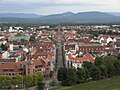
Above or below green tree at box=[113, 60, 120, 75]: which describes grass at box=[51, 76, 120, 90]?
below

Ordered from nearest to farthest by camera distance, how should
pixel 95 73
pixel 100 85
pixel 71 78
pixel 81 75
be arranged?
pixel 100 85, pixel 71 78, pixel 81 75, pixel 95 73

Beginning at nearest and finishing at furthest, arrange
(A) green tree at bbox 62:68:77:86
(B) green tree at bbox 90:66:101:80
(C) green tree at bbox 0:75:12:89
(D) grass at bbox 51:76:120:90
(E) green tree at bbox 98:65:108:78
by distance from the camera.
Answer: (D) grass at bbox 51:76:120:90 < (C) green tree at bbox 0:75:12:89 < (A) green tree at bbox 62:68:77:86 < (B) green tree at bbox 90:66:101:80 < (E) green tree at bbox 98:65:108:78

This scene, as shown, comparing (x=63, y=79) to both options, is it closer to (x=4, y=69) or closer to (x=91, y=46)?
(x=4, y=69)

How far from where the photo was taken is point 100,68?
94.4ft

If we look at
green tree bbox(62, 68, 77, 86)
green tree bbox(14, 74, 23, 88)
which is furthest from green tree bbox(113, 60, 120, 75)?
green tree bbox(14, 74, 23, 88)

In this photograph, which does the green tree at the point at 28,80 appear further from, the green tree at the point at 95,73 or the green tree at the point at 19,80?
the green tree at the point at 95,73

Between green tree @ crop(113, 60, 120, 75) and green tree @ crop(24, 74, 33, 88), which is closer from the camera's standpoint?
green tree @ crop(24, 74, 33, 88)

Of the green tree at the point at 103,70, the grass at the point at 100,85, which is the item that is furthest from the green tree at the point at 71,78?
the green tree at the point at 103,70

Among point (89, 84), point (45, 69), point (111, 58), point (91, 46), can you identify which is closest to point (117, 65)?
point (111, 58)

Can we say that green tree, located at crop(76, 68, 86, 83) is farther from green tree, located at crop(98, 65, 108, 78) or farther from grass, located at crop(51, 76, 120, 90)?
green tree, located at crop(98, 65, 108, 78)

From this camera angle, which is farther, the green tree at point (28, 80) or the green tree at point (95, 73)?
the green tree at point (95, 73)

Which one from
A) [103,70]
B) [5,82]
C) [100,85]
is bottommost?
[100,85]

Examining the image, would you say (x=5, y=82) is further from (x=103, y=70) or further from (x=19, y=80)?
(x=103, y=70)

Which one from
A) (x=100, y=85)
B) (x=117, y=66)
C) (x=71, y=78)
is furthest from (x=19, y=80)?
(x=117, y=66)
